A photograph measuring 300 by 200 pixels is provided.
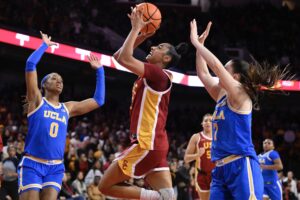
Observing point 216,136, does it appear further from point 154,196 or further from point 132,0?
point 132,0

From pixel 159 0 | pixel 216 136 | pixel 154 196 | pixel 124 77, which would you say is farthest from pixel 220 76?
pixel 159 0

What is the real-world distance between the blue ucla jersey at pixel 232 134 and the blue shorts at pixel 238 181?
0.09m

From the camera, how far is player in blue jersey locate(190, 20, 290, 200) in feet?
16.0

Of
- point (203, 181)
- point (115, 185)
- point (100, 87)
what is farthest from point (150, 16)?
point (203, 181)

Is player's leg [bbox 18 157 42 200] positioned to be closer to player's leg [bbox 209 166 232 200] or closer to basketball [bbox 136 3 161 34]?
basketball [bbox 136 3 161 34]

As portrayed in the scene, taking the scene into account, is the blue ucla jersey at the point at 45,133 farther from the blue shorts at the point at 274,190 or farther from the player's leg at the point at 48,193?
the blue shorts at the point at 274,190

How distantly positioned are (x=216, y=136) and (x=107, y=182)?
121 cm

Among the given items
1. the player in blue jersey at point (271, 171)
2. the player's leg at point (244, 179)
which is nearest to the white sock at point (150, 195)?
the player's leg at point (244, 179)

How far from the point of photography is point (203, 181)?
A: 28.8 ft

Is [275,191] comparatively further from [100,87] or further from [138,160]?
[138,160]

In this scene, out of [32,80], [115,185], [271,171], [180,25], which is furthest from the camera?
[180,25]

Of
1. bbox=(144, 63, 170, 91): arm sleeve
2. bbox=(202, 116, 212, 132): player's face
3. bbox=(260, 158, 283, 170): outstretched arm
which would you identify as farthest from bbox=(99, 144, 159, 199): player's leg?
bbox=(260, 158, 283, 170): outstretched arm

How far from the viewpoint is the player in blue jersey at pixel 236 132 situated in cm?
486

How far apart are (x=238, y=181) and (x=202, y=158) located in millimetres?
4057
